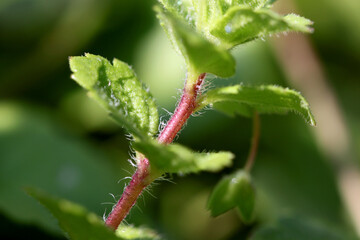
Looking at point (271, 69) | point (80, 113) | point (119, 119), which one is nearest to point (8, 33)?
point (80, 113)

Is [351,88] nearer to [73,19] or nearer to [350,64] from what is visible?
[350,64]

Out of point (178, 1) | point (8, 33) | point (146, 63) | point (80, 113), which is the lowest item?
point (80, 113)

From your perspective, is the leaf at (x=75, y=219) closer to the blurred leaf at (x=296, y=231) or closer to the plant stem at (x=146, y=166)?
the plant stem at (x=146, y=166)

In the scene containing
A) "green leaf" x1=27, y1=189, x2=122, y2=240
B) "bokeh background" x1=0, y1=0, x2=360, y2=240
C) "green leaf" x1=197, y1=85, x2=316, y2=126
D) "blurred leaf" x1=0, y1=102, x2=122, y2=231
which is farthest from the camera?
"bokeh background" x1=0, y1=0, x2=360, y2=240

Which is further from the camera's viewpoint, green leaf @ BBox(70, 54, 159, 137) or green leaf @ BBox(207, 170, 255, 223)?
green leaf @ BBox(207, 170, 255, 223)

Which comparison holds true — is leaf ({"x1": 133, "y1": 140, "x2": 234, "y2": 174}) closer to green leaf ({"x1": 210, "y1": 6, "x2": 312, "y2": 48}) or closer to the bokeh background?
green leaf ({"x1": 210, "y1": 6, "x2": 312, "y2": 48})

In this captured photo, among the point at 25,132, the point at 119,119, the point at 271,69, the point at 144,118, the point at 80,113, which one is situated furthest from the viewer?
the point at 271,69

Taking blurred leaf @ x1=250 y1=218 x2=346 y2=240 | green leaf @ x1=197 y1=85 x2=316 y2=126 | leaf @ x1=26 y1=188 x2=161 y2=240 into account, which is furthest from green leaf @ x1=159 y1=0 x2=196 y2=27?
blurred leaf @ x1=250 y1=218 x2=346 y2=240

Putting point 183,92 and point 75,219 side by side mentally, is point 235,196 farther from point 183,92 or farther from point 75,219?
point 75,219
